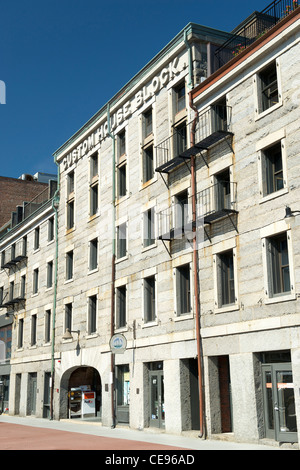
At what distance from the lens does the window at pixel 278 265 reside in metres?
19.2

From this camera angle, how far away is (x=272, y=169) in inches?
805

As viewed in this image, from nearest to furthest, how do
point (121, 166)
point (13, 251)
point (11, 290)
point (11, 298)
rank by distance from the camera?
point (121, 166) < point (11, 298) < point (11, 290) < point (13, 251)

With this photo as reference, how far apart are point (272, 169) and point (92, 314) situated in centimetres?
1541

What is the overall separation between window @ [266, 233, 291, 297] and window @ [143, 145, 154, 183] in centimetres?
983

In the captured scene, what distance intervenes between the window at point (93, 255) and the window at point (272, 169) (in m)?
14.4

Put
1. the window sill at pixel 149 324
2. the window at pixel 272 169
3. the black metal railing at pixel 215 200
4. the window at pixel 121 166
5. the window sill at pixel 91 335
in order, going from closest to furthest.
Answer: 1. the window at pixel 272 169
2. the black metal railing at pixel 215 200
3. the window sill at pixel 149 324
4. the window at pixel 121 166
5. the window sill at pixel 91 335

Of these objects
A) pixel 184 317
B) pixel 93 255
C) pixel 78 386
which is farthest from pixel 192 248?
pixel 78 386

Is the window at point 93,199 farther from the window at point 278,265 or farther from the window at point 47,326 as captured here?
the window at point 278,265

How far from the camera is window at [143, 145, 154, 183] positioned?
28.2 meters

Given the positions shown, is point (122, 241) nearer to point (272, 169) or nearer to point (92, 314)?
point (92, 314)

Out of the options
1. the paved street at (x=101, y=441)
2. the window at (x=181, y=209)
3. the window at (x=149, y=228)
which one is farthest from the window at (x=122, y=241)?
the paved street at (x=101, y=441)

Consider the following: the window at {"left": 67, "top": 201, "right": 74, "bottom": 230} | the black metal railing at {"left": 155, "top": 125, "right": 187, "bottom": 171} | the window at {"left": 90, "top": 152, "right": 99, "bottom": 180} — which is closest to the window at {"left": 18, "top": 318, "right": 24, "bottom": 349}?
the window at {"left": 67, "top": 201, "right": 74, "bottom": 230}

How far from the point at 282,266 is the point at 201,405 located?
6308 millimetres

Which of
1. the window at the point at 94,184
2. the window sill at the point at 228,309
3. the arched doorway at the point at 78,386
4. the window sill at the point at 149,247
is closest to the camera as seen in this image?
the window sill at the point at 228,309
